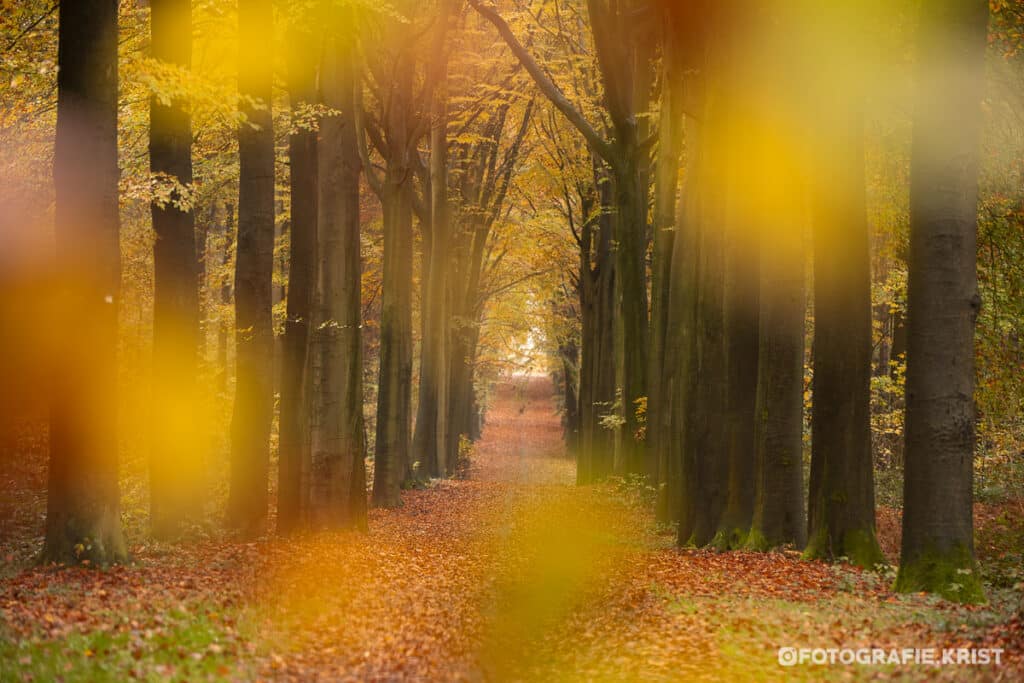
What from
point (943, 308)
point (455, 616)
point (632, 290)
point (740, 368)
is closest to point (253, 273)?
point (455, 616)

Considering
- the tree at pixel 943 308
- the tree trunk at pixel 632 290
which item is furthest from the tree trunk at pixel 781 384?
the tree trunk at pixel 632 290

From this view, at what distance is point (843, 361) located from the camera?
12.7m

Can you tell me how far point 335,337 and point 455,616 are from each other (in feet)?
22.7

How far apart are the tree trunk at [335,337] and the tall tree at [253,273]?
1007mm

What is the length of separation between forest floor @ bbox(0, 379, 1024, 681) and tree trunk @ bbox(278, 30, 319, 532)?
119 centimetres

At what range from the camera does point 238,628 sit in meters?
8.98

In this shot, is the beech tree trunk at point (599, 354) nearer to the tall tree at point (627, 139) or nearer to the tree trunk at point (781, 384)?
the tall tree at point (627, 139)

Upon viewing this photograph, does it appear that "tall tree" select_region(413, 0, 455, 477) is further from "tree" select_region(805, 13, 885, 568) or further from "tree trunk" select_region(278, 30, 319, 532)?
"tree" select_region(805, 13, 885, 568)

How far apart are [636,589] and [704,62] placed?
339 inches

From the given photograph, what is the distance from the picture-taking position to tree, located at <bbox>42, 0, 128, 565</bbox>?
36.6ft

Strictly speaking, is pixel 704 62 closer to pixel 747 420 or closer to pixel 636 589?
pixel 747 420

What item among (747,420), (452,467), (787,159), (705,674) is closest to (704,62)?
(787,159)

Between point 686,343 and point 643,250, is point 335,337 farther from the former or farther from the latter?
point 643,250

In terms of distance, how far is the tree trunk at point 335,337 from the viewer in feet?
55.3
